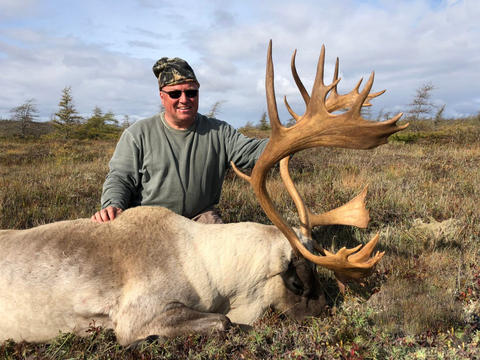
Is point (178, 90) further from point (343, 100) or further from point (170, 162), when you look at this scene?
point (343, 100)

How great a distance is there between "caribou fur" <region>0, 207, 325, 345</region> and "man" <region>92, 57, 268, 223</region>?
3.18ft

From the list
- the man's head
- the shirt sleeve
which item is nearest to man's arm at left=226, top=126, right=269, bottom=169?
the man's head

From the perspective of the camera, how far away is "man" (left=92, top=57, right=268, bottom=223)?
4164 mm

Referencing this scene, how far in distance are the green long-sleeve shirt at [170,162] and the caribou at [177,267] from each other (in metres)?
0.95

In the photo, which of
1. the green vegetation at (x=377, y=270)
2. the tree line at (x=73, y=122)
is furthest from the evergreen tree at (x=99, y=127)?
the green vegetation at (x=377, y=270)

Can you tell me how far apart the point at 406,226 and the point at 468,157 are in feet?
20.3

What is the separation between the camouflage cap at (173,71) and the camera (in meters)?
4.14

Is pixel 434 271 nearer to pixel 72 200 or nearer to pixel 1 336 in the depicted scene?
pixel 1 336

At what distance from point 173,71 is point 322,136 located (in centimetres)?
231

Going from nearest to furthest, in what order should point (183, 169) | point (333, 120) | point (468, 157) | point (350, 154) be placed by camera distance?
point (333, 120) < point (183, 169) < point (468, 157) < point (350, 154)

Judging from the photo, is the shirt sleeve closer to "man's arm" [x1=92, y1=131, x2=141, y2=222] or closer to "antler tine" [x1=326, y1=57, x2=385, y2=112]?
"man's arm" [x1=92, y1=131, x2=141, y2=222]

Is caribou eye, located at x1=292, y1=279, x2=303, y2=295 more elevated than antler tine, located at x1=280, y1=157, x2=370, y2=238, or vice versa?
antler tine, located at x1=280, y1=157, x2=370, y2=238

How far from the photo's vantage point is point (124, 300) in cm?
270

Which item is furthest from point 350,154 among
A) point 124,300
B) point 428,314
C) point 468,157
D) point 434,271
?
point 124,300
